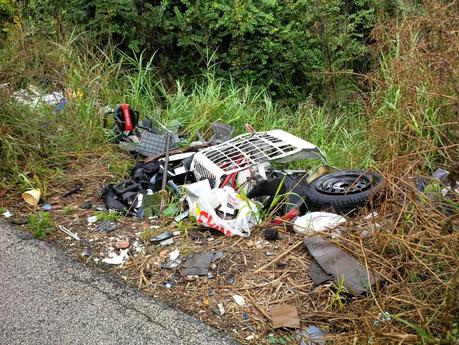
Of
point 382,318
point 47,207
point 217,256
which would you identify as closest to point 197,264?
point 217,256

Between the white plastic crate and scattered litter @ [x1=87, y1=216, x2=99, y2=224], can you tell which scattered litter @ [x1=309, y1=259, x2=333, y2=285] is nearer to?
the white plastic crate

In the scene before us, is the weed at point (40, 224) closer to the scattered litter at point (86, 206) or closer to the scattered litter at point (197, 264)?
the scattered litter at point (86, 206)

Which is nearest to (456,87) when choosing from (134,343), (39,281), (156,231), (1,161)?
(156,231)

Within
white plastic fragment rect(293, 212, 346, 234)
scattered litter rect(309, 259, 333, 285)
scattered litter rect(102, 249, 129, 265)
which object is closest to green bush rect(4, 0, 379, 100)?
white plastic fragment rect(293, 212, 346, 234)

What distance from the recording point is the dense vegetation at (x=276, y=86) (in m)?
3.30

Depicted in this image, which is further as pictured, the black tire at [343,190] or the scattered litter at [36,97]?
the scattered litter at [36,97]

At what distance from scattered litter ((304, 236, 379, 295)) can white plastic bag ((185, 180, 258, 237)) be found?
458 millimetres

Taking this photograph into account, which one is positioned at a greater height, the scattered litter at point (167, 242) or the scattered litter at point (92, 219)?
the scattered litter at point (167, 242)

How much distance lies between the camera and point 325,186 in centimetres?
411

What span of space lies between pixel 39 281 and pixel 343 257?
5.94ft

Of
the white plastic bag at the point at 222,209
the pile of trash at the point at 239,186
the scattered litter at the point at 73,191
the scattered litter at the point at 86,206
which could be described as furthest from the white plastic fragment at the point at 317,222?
the scattered litter at the point at 73,191

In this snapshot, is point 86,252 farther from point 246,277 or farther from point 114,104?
point 114,104

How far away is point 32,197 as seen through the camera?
14.3 feet

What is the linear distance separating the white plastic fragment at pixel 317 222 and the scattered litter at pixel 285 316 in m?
0.70
